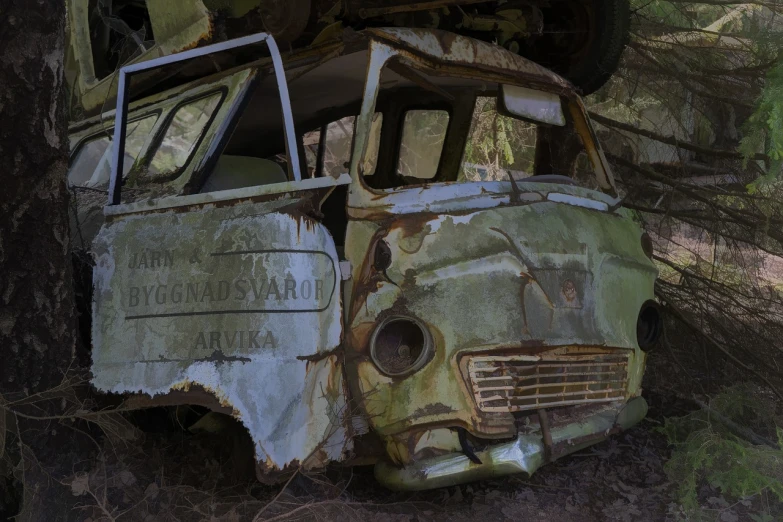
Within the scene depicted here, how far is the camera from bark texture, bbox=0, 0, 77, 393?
116 inches

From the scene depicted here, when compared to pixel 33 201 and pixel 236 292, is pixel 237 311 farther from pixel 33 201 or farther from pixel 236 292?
pixel 33 201

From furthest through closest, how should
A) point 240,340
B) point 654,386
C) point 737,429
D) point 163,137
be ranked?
point 654,386, point 737,429, point 163,137, point 240,340

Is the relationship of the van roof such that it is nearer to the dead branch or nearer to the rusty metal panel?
the rusty metal panel

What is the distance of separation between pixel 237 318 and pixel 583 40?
3246 mm

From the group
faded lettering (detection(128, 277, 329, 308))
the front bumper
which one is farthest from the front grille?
faded lettering (detection(128, 277, 329, 308))

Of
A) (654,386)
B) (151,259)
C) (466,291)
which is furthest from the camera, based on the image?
(654,386)

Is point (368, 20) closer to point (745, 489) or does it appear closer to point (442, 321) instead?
point (442, 321)

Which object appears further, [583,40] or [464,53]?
[583,40]

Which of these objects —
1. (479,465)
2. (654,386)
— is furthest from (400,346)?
(654,386)

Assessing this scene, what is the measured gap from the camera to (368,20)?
14.1 ft

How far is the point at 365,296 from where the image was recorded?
3.45 meters

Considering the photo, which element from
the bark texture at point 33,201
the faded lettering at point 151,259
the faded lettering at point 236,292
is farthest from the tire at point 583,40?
the bark texture at point 33,201

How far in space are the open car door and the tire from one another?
2452 millimetres

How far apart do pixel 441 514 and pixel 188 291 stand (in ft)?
5.64
